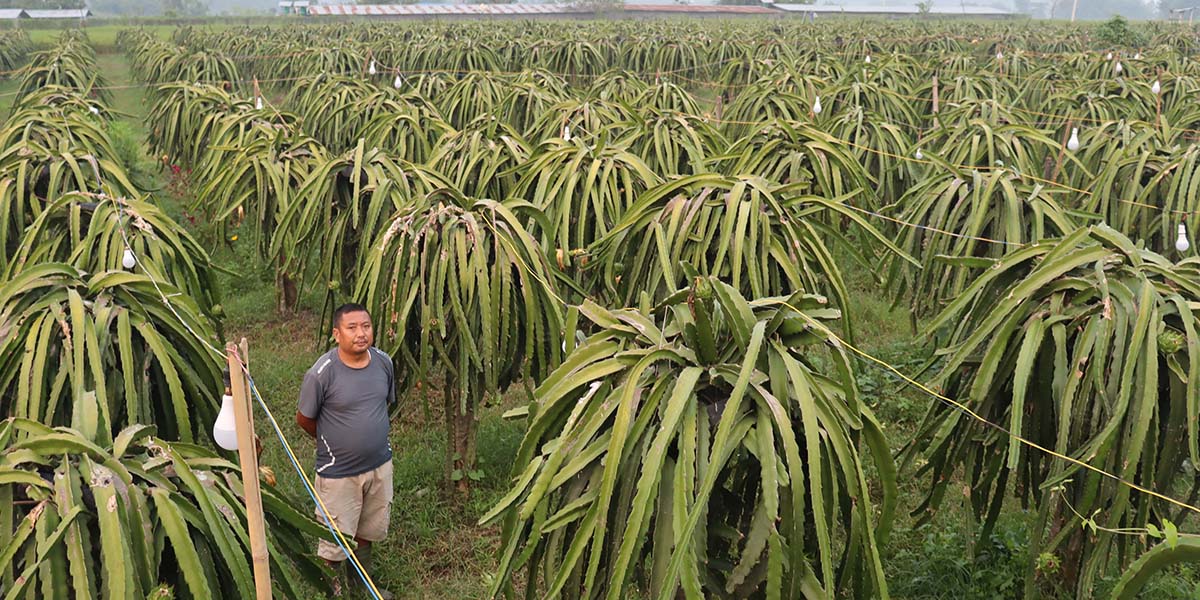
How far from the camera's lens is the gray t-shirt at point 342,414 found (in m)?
4.07

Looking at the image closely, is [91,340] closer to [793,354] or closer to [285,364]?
[793,354]

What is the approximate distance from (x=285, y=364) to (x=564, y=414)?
4.70 metres

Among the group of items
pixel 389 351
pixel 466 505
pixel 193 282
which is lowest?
pixel 466 505

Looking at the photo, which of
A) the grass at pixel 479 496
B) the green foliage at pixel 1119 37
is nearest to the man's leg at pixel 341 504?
the grass at pixel 479 496

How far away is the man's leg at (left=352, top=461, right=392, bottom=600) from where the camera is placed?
4254 mm

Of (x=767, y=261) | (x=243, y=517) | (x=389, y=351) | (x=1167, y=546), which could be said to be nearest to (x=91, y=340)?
(x=243, y=517)

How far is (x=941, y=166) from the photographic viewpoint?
240 inches

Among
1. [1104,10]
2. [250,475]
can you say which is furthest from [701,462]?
[1104,10]

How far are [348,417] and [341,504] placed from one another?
39 cm

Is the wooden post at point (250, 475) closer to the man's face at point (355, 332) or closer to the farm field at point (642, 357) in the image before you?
the farm field at point (642, 357)

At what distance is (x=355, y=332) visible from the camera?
4051mm

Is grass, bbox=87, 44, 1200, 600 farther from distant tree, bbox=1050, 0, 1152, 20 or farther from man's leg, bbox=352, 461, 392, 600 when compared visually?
distant tree, bbox=1050, 0, 1152, 20

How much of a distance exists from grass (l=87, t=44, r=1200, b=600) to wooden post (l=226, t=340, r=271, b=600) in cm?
75

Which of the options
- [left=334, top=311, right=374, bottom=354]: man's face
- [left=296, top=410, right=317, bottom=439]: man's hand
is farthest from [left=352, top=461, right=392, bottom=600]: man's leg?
[left=334, top=311, right=374, bottom=354]: man's face
